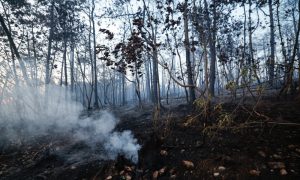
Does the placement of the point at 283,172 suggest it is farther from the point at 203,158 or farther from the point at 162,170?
the point at 162,170

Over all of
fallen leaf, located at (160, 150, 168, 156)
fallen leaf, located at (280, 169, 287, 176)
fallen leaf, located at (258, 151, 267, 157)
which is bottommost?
fallen leaf, located at (160, 150, 168, 156)

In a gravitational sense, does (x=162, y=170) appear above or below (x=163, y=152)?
below

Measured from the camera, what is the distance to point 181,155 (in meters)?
4.93

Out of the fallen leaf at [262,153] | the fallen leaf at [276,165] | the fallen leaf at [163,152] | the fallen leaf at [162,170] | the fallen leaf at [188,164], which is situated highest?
the fallen leaf at [262,153]

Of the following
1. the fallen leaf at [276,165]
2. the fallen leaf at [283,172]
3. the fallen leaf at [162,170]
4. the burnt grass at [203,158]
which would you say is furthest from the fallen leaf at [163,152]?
the fallen leaf at [283,172]

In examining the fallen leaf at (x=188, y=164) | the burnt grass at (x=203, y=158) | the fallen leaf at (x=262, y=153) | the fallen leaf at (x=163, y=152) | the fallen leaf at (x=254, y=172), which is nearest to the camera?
the fallen leaf at (x=254, y=172)

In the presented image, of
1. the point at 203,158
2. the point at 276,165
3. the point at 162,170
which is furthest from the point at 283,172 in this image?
the point at 162,170

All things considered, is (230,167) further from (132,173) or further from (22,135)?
(22,135)

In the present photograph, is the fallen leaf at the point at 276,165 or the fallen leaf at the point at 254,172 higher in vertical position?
the fallen leaf at the point at 276,165

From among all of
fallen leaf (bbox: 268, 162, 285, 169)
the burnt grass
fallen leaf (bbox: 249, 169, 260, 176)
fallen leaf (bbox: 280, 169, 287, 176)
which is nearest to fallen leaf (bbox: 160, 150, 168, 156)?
the burnt grass

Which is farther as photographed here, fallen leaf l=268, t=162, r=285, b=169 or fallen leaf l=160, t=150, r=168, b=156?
fallen leaf l=160, t=150, r=168, b=156

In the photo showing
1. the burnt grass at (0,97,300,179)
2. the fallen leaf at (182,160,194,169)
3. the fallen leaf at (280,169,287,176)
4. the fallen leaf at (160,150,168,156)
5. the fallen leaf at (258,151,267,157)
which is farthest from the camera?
the fallen leaf at (160,150,168,156)

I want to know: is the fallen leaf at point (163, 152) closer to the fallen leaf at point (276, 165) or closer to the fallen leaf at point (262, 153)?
the fallen leaf at point (262, 153)

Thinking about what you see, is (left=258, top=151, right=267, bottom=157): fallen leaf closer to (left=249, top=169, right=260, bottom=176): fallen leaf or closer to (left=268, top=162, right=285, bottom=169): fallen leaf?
(left=268, top=162, right=285, bottom=169): fallen leaf
